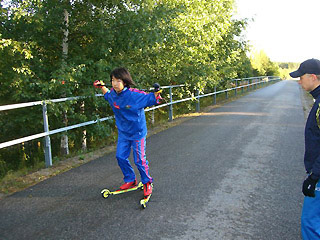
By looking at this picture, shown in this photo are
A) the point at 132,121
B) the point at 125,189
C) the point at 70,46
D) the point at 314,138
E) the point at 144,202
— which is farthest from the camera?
the point at 70,46

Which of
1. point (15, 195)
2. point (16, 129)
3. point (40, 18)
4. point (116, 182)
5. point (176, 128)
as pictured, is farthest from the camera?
point (176, 128)

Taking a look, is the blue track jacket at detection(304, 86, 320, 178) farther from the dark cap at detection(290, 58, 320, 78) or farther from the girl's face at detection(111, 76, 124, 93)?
the girl's face at detection(111, 76, 124, 93)

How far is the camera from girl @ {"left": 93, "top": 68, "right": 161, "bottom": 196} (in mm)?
3857

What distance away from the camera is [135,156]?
4.11m

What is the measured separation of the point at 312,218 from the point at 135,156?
2.33 m

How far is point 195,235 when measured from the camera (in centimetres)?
316

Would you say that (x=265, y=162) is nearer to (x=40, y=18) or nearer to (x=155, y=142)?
(x=155, y=142)

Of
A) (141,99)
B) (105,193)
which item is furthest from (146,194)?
(141,99)

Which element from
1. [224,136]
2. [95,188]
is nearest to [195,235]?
[95,188]

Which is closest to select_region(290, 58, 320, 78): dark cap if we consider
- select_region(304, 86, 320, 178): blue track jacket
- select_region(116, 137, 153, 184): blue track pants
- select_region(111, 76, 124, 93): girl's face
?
select_region(304, 86, 320, 178): blue track jacket

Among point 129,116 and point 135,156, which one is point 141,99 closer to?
point 129,116

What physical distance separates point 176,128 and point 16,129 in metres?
4.68

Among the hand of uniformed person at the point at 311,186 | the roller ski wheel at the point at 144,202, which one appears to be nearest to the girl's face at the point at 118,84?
the roller ski wheel at the point at 144,202

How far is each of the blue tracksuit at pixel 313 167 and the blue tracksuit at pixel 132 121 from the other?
1887 mm
